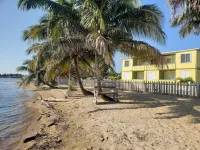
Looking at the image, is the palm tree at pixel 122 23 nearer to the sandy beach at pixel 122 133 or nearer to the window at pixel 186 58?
the sandy beach at pixel 122 133

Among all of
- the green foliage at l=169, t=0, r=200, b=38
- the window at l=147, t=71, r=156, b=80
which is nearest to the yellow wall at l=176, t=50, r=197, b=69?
the window at l=147, t=71, r=156, b=80

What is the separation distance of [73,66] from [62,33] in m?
5.02

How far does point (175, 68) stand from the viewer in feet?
99.2

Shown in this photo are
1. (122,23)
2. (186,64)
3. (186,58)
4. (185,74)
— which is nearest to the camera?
(122,23)

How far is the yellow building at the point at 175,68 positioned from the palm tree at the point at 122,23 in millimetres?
12681

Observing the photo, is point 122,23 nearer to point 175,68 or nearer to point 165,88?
point 165,88

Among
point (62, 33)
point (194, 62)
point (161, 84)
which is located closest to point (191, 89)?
point (161, 84)

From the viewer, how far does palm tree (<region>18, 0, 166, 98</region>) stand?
36.6 feet

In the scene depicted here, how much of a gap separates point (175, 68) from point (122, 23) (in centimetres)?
2080

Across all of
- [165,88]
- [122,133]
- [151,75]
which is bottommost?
[122,133]

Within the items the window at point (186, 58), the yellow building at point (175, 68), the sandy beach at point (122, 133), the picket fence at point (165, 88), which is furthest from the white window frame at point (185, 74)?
the sandy beach at point (122, 133)

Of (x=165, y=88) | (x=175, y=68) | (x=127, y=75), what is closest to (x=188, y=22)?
(x=165, y=88)

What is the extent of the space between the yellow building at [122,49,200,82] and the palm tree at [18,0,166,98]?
499 inches

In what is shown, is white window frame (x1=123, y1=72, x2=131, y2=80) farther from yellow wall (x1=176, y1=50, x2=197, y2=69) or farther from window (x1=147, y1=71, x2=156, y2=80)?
yellow wall (x1=176, y1=50, x2=197, y2=69)
